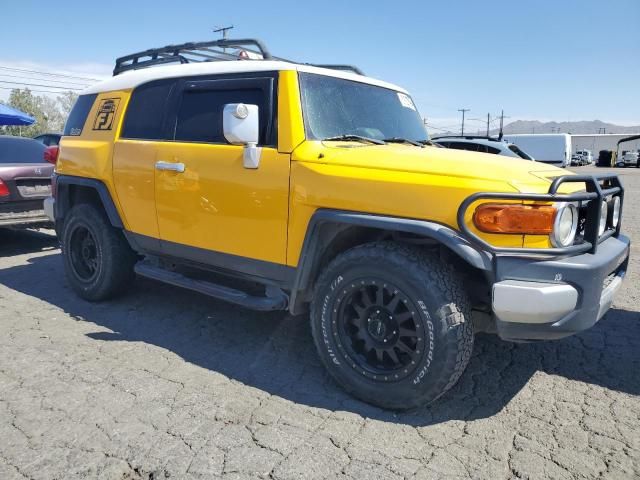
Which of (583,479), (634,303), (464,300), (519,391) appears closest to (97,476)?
(464,300)

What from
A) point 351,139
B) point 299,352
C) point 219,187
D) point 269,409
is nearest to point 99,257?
point 219,187

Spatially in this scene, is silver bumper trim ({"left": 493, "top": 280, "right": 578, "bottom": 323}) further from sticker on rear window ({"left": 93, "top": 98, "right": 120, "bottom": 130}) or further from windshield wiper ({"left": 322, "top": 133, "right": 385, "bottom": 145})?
sticker on rear window ({"left": 93, "top": 98, "right": 120, "bottom": 130})

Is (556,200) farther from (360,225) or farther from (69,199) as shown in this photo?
(69,199)

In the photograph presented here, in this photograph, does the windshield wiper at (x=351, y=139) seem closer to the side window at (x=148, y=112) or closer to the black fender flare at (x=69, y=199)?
the side window at (x=148, y=112)

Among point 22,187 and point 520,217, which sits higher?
point 520,217

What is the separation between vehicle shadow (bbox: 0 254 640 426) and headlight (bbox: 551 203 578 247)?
41.4 inches

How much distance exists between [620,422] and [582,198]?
127cm

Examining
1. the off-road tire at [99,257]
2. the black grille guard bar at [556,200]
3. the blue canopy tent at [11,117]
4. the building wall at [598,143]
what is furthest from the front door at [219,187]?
the building wall at [598,143]

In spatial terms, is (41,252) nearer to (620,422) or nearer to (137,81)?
(137,81)

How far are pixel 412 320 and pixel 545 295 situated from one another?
705 millimetres

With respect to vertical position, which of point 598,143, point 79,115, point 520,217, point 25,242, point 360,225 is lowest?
point 25,242

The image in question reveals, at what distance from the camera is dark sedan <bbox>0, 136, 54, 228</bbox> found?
21.1 ft

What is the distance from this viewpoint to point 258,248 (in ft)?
10.7

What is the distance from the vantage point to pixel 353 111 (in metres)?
3.52
